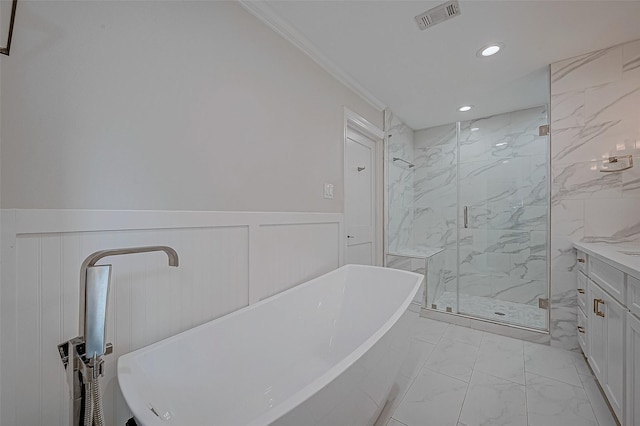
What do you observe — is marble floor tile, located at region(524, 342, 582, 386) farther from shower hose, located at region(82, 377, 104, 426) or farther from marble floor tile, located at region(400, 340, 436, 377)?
shower hose, located at region(82, 377, 104, 426)

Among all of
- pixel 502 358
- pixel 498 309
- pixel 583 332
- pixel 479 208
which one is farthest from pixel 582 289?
pixel 479 208

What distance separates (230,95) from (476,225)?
3.40m

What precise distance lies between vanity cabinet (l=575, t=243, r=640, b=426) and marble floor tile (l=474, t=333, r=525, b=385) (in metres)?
0.42

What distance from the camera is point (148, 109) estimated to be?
1.12 m

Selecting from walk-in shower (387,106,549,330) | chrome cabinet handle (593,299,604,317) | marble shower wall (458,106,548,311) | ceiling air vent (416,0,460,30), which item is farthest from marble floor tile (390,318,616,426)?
ceiling air vent (416,0,460,30)

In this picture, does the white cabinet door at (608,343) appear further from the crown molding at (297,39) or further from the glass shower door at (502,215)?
the crown molding at (297,39)

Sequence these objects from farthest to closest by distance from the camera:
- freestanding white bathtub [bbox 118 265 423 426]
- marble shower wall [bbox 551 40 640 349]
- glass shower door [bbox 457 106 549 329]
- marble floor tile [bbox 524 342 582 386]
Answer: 1. glass shower door [bbox 457 106 549 329]
2. marble shower wall [bbox 551 40 640 349]
3. marble floor tile [bbox 524 342 582 386]
4. freestanding white bathtub [bbox 118 265 423 426]

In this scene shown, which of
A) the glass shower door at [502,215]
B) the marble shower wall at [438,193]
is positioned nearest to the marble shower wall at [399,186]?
the marble shower wall at [438,193]

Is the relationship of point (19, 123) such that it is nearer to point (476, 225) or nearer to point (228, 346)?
point (228, 346)

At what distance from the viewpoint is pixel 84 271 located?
732 mm

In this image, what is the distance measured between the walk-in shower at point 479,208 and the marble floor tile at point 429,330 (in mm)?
212

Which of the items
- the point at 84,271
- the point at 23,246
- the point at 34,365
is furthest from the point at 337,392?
the point at 23,246

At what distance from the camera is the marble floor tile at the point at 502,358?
1868 millimetres

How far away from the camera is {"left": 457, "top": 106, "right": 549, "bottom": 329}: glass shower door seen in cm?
305
